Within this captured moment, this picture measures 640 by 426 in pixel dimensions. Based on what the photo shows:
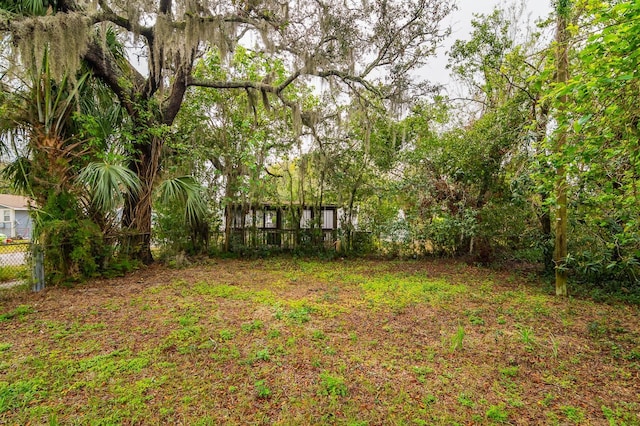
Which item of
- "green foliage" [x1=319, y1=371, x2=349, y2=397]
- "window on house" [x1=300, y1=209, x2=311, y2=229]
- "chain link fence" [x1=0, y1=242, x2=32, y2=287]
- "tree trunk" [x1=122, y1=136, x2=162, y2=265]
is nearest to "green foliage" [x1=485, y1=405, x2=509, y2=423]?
"green foliage" [x1=319, y1=371, x2=349, y2=397]

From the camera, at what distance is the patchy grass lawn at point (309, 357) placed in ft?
5.73

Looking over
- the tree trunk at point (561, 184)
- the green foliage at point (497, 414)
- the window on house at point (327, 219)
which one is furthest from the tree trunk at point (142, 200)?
the tree trunk at point (561, 184)

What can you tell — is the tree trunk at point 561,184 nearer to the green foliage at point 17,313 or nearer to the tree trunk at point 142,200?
the green foliage at point 17,313

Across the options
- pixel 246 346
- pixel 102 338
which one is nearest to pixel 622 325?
pixel 246 346

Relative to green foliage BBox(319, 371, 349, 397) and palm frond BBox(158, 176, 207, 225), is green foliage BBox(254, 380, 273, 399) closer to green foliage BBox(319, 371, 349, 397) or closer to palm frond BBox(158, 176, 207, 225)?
green foliage BBox(319, 371, 349, 397)

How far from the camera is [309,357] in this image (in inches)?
91.7

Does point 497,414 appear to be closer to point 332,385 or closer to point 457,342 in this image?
point 457,342

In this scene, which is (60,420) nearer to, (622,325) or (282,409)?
(282,409)

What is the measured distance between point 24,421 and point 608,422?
10.7 ft

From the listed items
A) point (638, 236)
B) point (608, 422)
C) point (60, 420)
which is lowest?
point (608, 422)

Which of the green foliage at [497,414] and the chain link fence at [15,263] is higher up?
the chain link fence at [15,263]

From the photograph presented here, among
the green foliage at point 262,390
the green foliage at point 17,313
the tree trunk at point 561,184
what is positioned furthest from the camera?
the tree trunk at point 561,184

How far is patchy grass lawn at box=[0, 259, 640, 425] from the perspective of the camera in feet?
5.73

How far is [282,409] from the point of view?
1.77 meters
